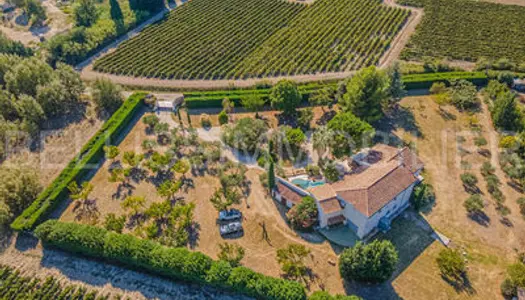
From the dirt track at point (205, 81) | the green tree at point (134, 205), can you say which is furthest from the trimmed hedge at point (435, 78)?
the green tree at point (134, 205)

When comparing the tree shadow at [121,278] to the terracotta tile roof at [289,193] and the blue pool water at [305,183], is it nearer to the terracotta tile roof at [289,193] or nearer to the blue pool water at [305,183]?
the terracotta tile roof at [289,193]

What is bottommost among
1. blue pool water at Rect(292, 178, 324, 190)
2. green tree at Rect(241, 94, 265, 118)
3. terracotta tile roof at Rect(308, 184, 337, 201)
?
blue pool water at Rect(292, 178, 324, 190)

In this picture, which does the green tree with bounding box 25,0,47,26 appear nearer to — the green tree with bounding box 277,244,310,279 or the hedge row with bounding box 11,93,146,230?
the hedge row with bounding box 11,93,146,230

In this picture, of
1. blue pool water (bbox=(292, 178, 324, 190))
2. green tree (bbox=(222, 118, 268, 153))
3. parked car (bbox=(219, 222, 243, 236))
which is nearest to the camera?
parked car (bbox=(219, 222, 243, 236))

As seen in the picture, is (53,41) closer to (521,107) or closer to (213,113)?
(213,113)

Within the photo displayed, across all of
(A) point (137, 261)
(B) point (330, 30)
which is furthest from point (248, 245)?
(B) point (330, 30)

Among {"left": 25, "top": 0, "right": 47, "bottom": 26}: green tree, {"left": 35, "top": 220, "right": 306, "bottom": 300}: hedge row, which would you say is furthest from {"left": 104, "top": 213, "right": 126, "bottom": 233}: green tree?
{"left": 25, "top": 0, "right": 47, "bottom": 26}: green tree
